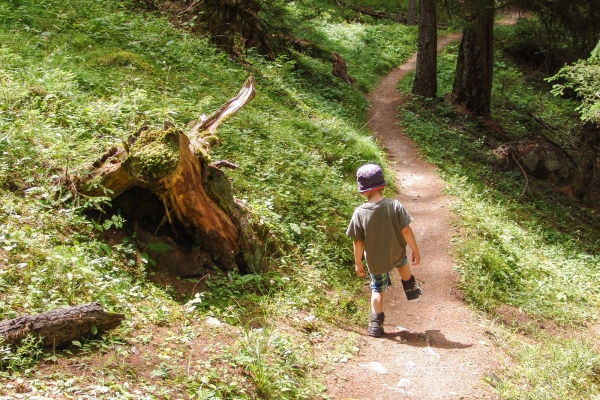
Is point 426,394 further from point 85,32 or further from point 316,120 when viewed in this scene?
point 85,32

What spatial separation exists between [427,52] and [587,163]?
22.0 ft

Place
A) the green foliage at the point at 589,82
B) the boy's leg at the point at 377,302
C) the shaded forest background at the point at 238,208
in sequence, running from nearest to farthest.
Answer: the shaded forest background at the point at 238,208 < the boy's leg at the point at 377,302 < the green foliage at the point at 589,82

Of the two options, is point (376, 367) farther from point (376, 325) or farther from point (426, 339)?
point (426, 339)

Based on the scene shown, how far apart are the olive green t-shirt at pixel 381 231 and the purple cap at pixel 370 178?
0.18 m

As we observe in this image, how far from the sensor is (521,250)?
891cm

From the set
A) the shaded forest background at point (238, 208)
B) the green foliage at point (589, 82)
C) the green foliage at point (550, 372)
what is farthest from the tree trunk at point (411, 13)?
the green foliage at point (550, 372)

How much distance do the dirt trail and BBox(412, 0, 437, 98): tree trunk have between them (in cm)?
853

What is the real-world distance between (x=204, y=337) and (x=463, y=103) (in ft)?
47.0

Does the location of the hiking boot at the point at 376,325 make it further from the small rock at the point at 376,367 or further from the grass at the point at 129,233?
the small rock at the point at 376,367

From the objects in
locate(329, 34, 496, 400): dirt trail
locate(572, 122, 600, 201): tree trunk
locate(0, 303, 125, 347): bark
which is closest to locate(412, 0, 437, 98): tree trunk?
locate(572, 122, 600, 201): tree trunk

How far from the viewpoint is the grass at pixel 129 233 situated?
3.67 m

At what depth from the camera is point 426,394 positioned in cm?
430

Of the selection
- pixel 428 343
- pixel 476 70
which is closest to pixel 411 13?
pixel 476 70

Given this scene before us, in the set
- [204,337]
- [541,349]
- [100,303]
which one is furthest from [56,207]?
[541,349]
